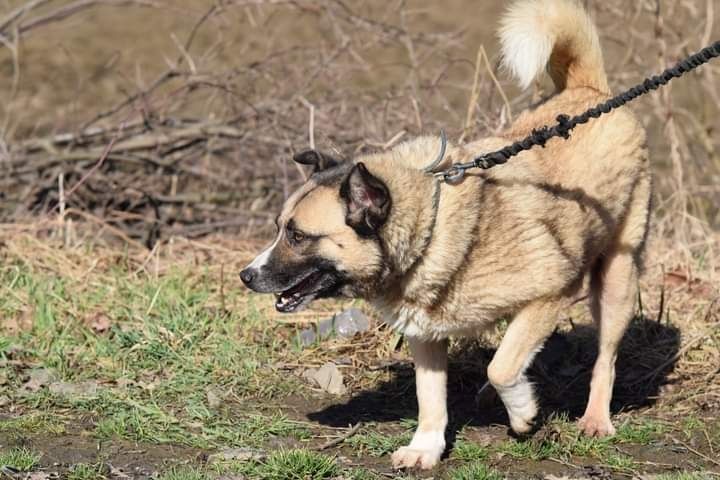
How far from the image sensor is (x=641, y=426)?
535 cm

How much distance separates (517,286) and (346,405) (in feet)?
4.11

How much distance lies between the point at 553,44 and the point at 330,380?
1.95 meters

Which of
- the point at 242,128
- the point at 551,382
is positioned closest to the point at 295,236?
the point at 551,382

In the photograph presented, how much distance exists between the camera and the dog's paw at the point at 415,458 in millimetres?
4836

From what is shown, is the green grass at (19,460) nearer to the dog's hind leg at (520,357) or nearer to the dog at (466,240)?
the dog at (466,240)

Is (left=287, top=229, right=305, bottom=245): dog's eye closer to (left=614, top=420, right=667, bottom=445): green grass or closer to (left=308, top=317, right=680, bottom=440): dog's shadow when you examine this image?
(left=308, top=317, right=680, bottom=440): dog's shadow

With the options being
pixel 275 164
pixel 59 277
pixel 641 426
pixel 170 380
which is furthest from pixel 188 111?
pixel 641 426

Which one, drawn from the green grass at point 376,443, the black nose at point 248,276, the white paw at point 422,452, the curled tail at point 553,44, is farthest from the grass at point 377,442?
the curled tail at point 553,44

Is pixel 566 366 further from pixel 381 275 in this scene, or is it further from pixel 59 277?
pixel 59 277

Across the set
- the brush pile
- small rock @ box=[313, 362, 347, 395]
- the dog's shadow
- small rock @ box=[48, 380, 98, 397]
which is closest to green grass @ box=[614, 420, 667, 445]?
the dog's shadow

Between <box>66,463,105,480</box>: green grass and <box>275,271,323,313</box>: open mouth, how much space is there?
3.14 ft

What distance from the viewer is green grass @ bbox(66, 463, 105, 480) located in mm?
4547

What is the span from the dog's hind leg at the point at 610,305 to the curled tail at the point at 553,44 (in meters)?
0.90

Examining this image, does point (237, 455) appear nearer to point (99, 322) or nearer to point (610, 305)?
point (99, 322)
